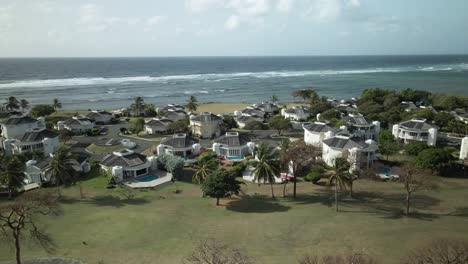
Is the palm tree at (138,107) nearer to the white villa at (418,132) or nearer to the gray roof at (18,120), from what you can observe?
the gray roof at (18,120)

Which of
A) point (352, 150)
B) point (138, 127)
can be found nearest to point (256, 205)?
point (352, 150)

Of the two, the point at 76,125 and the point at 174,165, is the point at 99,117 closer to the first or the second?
the point at 76,125

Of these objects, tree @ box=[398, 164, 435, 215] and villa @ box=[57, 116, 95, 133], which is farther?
villa @ box=[57, 116, 95, 133]

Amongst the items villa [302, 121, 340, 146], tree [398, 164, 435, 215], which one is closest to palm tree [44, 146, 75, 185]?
villa [302, 121, 340, 146]

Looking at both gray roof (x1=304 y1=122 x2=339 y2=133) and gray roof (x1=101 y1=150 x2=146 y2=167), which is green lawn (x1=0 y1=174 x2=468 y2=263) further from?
gray roof (x1=304 y1=122 x2=339 y2=133)

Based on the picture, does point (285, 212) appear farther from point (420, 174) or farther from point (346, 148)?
point (346, 148)

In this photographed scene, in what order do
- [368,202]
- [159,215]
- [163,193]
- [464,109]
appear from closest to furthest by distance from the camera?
[159,215]
[368,202]
[163,193]
[464,109]

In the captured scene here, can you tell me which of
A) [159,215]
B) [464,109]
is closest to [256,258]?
[159,215]
